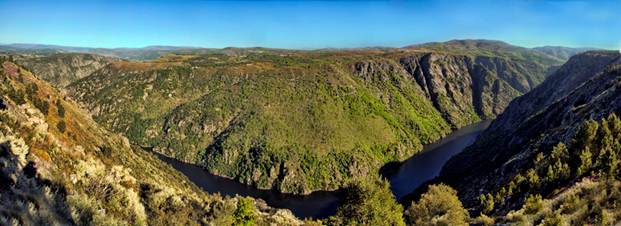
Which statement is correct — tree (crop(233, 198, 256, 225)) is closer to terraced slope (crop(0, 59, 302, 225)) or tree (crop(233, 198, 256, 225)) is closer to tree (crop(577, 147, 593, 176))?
terraced slope (crop(0, 59, 302, 225))

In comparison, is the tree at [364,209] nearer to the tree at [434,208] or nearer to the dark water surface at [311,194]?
the tree at [434,208]

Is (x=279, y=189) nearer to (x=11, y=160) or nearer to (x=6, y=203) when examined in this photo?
(x=11, y=160)

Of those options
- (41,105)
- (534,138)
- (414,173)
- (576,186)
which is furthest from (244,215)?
(414,173)

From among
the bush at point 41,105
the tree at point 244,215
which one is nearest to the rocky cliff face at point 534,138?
the tree at point 244,215

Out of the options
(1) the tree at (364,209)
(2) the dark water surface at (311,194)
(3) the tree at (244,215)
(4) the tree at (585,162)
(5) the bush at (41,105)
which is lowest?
(2) the dark water surface at (311,194)

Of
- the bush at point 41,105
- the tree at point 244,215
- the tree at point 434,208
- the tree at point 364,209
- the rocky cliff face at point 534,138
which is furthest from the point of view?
the rocky cliff face at point 534,138

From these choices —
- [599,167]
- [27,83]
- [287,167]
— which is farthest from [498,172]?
[287,167]

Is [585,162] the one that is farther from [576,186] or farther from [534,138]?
Result: [534,138]
